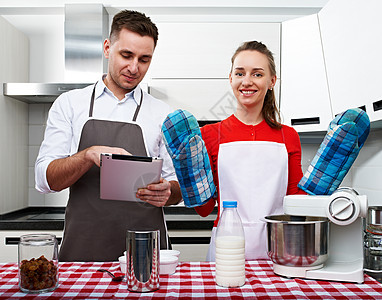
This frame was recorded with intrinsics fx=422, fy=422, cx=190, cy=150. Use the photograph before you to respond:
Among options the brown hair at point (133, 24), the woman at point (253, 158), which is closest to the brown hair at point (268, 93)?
the woman at point (253, 158)

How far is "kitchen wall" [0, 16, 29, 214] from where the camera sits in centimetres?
239

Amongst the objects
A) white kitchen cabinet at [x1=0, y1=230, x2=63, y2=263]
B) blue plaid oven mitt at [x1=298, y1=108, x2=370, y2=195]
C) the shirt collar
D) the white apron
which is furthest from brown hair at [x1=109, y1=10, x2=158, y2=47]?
white kitchen cabinet at [x1=0, y1=230, x2=63, y2=263]

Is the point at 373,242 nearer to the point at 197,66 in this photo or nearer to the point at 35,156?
the point at 197,66

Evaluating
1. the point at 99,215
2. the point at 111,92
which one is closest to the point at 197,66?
the point at 111,92

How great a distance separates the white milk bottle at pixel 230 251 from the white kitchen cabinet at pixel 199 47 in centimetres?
154

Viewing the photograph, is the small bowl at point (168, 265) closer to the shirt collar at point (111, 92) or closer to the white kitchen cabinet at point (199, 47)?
the shirt collar at point (111, 92)

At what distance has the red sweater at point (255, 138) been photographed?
4.83 feet

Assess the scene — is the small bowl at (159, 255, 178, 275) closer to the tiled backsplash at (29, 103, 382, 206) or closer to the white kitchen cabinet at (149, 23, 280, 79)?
the white kitchen cabinet at (149, 23, 280, 79)

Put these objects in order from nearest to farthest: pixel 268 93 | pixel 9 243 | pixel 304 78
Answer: pixel 268 93, pixel 9 243, pixel 304 78

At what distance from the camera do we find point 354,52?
6.20ft

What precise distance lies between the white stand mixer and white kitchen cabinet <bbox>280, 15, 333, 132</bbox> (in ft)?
4.16

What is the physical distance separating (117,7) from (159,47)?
40cm

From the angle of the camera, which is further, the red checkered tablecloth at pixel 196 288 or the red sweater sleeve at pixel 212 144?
the red sweater sleeve at pixel 212 144

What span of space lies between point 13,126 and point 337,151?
2028 mm
